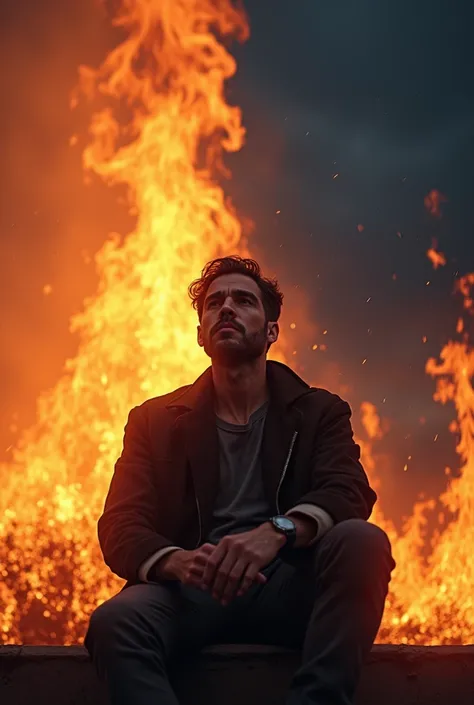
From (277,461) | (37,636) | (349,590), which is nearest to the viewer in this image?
(349,590)

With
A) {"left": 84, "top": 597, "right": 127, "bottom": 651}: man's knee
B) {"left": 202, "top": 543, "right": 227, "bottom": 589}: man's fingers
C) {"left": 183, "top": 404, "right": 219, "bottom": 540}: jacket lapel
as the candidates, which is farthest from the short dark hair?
{"left": 84, "top": 597, "right": 127, "bottom": 651}: man's knee

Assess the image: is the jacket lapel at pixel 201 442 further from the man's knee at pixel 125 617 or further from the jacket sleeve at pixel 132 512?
the man's knee at pixel 125 617

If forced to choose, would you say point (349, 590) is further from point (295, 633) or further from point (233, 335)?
point (233, 335)

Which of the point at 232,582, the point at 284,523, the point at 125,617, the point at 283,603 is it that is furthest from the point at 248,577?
the point at 125,617

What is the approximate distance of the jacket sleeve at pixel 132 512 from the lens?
358 cm

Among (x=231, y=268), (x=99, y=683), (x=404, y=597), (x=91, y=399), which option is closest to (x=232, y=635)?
(x=99, y=683)

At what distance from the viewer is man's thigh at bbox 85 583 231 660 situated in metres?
3.20

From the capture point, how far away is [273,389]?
4.33 meters

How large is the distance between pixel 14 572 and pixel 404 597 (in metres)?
19.8

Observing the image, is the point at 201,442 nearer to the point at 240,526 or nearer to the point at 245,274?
the point at 240,526

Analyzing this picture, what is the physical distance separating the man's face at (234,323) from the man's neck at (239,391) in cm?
5

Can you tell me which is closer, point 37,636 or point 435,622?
A: point 37,636

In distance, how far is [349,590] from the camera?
126 inches

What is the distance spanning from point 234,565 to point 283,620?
543mm
